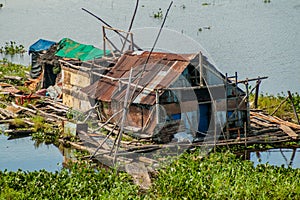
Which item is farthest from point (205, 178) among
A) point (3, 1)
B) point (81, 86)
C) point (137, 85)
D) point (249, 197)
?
point (3, 1)

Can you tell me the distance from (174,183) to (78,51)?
10.6 m

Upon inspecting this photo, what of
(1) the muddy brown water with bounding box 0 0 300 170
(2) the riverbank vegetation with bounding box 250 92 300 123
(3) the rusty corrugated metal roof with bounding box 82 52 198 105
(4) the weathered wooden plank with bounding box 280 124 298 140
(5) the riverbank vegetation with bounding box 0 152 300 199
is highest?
(1) the muddy brown water with bounding box 0 0 300 170

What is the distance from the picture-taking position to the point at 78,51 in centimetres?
2102

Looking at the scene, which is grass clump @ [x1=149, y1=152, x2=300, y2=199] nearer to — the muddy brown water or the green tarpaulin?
the muddy brown water

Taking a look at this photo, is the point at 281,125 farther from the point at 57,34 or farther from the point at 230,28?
the point at 57,34

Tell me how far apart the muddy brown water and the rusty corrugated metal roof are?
231 centimetres

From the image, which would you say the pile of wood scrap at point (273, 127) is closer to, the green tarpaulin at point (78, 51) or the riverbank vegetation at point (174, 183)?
the riverbank vegetation at point (174, 183)

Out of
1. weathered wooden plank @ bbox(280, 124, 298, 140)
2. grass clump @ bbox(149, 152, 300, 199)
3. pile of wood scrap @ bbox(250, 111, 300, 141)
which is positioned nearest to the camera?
grass clump @ bbox(149, 152, 300, 199)

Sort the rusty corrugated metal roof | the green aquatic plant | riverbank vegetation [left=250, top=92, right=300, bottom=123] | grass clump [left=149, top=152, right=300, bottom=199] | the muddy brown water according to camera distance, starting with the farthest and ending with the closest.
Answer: the green aquatic plant
the muddy brown water
riverbank vegetation [left=250, top=92, right=300, bottom=123]
the rusty corrugated metal roof
grass clump [left=149, top=152, right=300, bottom=199]

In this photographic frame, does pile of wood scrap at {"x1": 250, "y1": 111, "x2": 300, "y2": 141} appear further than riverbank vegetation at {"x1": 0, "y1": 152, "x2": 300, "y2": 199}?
Yes

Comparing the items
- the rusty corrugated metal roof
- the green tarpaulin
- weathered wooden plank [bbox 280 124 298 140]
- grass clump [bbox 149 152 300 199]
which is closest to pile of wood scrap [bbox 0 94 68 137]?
the rusty corrugated metal roof

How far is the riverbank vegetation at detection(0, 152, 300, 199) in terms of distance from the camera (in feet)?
35.1

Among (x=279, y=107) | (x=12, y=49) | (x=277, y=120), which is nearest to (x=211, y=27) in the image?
(x=12, y=49)

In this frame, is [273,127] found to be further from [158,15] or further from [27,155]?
[158,15]
